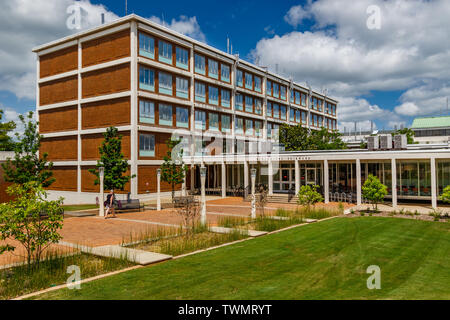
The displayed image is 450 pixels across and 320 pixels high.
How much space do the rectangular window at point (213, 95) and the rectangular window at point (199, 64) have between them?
2.43m

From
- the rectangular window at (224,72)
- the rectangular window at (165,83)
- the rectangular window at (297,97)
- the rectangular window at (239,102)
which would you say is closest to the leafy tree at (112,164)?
the rectangular window at (165,83)

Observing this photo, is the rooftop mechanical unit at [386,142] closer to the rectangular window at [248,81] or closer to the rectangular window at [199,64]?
the rectangular window at [199,64]

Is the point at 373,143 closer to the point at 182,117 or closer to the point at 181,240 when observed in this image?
the point at 182,117

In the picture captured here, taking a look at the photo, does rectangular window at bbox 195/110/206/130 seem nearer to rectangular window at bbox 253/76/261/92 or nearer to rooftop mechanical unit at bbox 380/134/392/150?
rectangular window at bbox 253/76/261/92

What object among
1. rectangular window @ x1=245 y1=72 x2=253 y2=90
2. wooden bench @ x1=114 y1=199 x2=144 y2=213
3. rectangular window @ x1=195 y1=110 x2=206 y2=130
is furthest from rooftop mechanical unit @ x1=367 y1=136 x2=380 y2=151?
rectangular window @ x1=245 y1=72 x2=253 y2=90

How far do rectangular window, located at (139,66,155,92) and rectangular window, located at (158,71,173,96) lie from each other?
102 cm

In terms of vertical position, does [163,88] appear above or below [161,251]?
above

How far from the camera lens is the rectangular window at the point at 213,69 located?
146 feet

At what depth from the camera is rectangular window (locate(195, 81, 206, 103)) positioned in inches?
1659

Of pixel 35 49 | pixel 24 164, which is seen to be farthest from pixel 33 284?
pixel 35 49

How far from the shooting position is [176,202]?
25844mm

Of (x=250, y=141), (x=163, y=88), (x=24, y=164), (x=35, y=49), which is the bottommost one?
(x=24, y=164)
